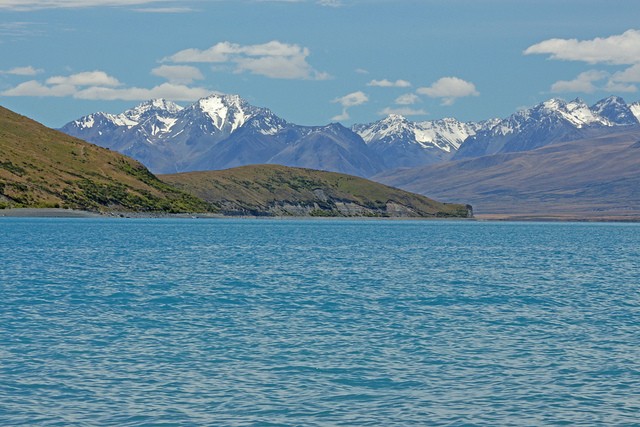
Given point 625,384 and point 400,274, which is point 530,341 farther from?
point 400,274

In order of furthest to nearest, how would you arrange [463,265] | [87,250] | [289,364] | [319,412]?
[87,250]
[463,265]
[289,364]
[319,412]

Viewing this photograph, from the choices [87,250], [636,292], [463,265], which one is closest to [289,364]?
[636,292]

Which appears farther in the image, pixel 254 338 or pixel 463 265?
pixel 463 265

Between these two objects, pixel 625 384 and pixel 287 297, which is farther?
pixel 287 297

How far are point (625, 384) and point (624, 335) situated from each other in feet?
42.3

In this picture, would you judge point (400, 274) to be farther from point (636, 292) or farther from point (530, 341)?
point (530, 341)

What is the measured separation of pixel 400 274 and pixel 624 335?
4304 centimetres

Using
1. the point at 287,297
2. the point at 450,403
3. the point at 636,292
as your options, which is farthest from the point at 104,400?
the point at 636,292

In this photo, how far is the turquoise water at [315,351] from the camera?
30.5 meters

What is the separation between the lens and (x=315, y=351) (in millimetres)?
41094

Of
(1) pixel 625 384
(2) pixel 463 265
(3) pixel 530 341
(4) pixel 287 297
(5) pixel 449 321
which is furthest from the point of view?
(2) pixel 463 265

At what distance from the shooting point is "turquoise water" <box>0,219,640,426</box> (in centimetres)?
3047

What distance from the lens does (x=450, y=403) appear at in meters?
31.4

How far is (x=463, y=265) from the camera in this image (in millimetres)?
106062
